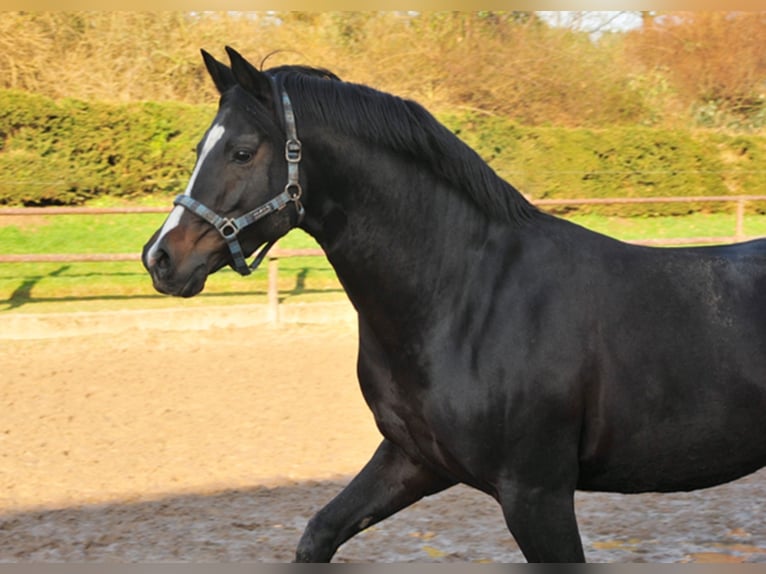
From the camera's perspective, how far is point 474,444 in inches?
98.6

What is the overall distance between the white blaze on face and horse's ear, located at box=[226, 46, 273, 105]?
5.6 inches

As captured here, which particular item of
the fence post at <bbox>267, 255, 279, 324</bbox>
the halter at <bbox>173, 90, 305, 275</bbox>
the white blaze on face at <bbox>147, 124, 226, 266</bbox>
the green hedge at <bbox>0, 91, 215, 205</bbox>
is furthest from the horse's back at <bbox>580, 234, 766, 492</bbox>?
the green hedge at <bbox>0, 91, 215, 205</bbox>

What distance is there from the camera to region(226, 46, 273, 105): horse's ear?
248cm

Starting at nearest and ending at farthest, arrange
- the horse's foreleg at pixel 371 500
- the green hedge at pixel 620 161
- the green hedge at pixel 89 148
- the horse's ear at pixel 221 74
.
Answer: the horse's ear at pixel 221 74
the horse's foreleg at pixel 371 500
the green hedge at pixel 89 148
the green hedge at pixel 620 161

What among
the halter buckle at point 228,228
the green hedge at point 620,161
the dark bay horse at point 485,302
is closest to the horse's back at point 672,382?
the dark bay horse at point 485,302

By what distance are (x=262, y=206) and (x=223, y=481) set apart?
2614mm

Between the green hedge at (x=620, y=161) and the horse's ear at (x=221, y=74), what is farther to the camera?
the green hedge at (x=620, y=161)

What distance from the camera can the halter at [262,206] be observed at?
2422 millimetres

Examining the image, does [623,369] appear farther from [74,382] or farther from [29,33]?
[29,33]

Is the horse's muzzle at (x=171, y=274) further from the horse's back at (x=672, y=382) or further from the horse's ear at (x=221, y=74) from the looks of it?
the horse's back at (x=672, y=382)

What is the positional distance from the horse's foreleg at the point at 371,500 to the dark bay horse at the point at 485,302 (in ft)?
0.31

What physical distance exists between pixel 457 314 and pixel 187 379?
475cm

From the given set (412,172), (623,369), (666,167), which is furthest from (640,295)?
(666,167)

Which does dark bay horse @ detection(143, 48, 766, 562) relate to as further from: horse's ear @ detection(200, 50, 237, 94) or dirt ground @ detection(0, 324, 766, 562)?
dirt ground @ detection(0, 324, 766, 562)
